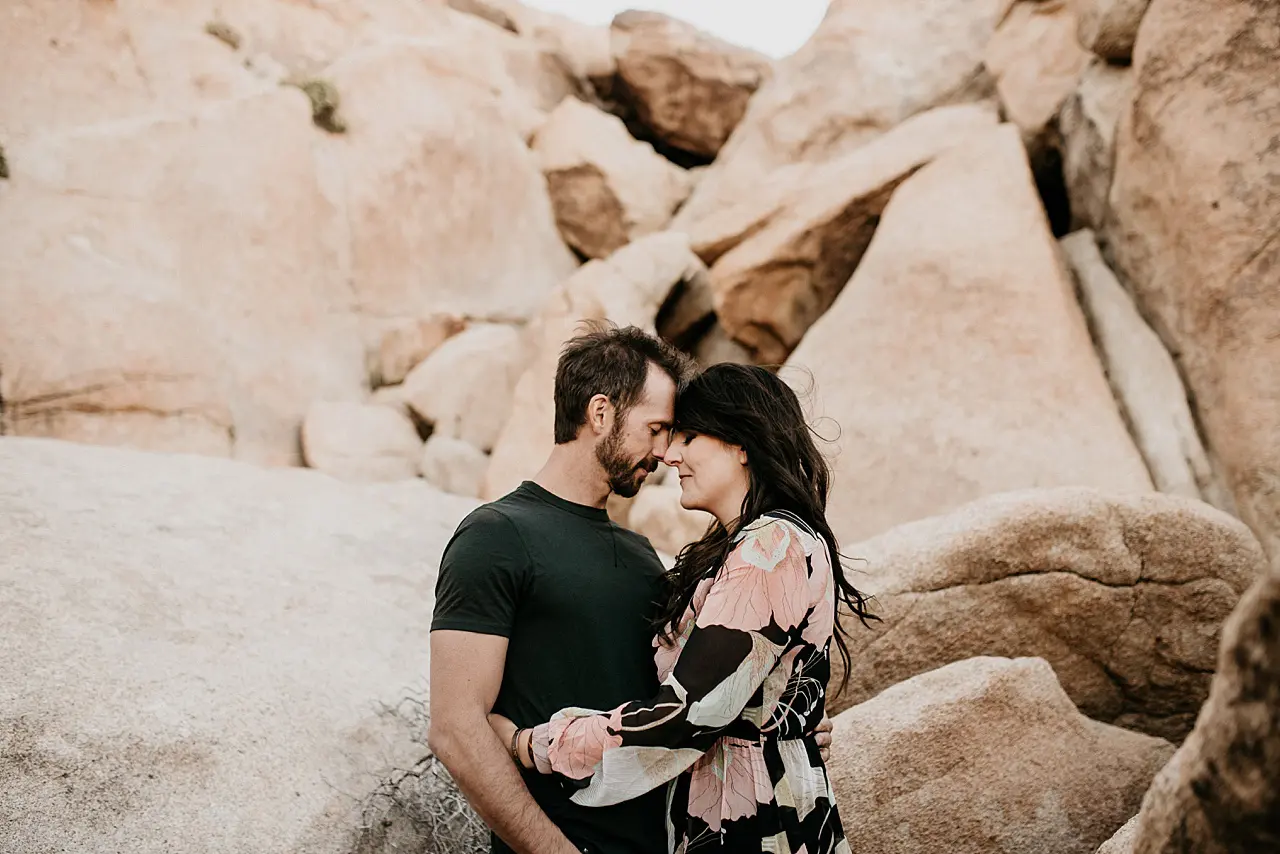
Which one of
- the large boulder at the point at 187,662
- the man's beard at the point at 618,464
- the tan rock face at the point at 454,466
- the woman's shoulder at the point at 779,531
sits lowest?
the tan rock face at the point at 454,466

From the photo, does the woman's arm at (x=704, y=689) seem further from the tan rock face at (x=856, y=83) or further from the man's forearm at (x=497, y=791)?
the tan rock face at (x=856, y=83)

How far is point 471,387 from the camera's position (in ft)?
38.9

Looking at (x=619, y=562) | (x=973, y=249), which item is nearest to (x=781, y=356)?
(x=973, y=249)

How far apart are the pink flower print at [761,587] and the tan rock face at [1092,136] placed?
6320 mm

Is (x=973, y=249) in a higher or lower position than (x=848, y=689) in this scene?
higher

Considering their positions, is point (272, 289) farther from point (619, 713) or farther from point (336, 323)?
point (619, 713)

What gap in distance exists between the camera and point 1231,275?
18.9 feet

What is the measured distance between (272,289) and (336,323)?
1032 mm

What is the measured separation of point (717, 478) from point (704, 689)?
2.21 feet

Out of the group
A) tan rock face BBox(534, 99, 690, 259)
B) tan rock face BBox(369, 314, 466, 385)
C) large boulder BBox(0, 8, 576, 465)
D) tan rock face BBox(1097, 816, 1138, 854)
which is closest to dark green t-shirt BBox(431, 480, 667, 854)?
tan rock face BBox(1097, 816, 1138, 854)

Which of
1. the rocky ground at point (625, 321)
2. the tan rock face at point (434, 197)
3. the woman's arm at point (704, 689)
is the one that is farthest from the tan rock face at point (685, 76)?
the woman's arm at point (704, 689)

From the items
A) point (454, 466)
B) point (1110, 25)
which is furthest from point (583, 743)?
point (454, 466)

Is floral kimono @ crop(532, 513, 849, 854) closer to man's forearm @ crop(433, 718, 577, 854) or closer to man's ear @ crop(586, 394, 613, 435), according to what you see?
man's forearm @ crop(433, 718, 577, 854)

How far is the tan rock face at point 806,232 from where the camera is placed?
30.2ft
